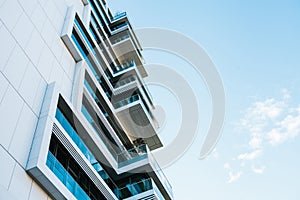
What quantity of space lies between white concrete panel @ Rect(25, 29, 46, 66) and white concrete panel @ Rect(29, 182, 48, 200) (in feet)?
18.9

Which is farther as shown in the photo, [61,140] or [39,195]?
[61,140]

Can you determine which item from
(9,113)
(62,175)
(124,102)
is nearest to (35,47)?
(9,113)

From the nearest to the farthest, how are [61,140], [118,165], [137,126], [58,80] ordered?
[61,140]
[58,80]
[118,165]
[137,126]

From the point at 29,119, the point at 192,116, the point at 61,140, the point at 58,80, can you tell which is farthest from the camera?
the point at 192,116

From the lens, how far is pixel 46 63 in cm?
1448

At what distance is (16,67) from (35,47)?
260 centimetres

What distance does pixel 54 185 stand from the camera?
10391mm

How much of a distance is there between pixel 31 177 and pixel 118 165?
31.1 feet

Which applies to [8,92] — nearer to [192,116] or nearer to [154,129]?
[192,116]

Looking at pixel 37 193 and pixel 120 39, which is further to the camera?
pixel 120 39

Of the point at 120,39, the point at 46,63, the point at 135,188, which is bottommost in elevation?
the point at 135,188

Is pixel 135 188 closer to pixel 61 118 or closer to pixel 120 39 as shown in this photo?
pixel 61 118

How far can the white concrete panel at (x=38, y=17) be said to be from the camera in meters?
15.0

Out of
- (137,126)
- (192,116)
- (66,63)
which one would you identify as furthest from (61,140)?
(137,126)
